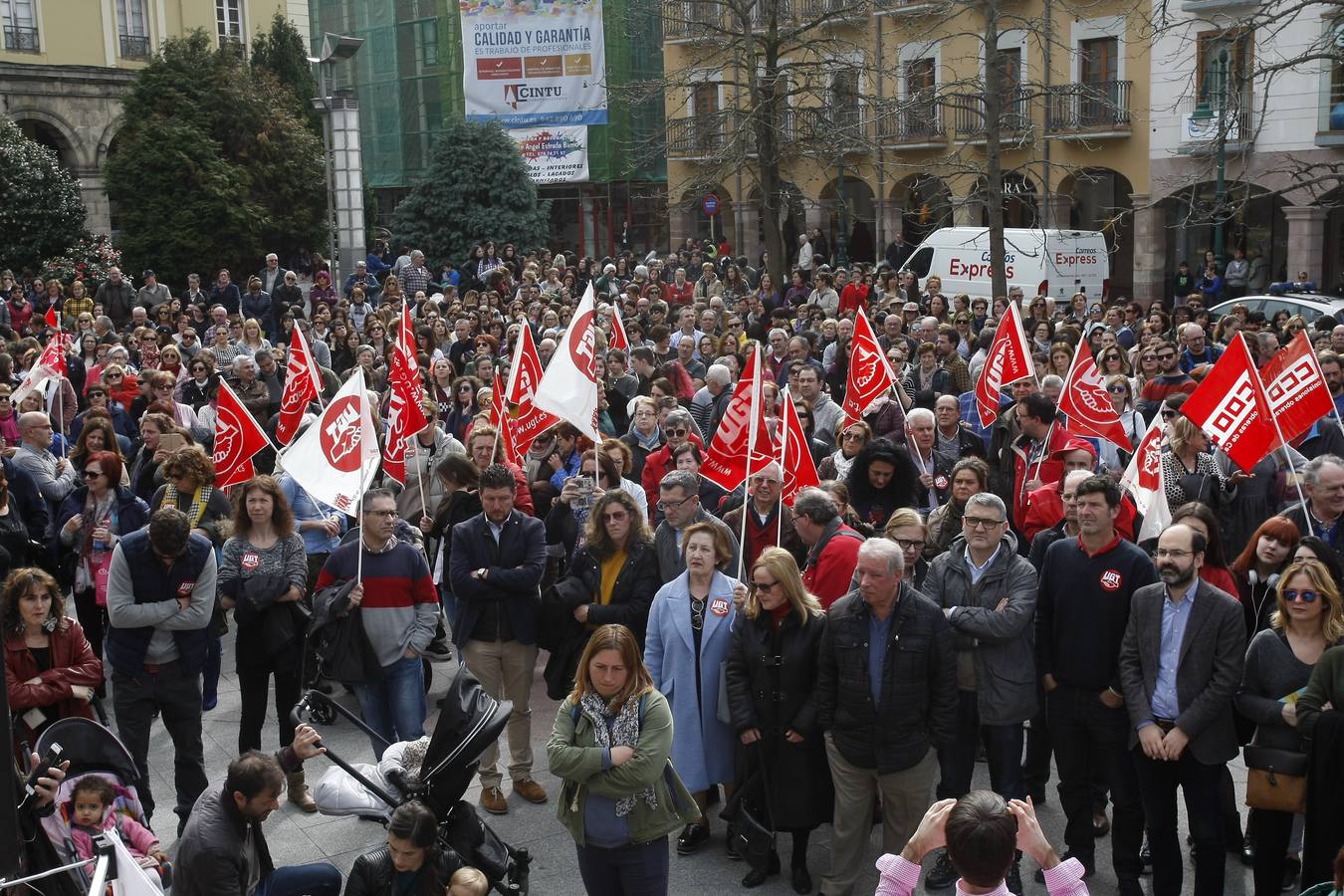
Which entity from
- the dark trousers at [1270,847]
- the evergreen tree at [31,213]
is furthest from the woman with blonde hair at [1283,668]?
the evergreen tree at [31,213]

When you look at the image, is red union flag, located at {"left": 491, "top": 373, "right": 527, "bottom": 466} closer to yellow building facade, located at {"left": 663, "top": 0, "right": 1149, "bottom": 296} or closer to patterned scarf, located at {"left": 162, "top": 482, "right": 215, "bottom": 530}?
patterned scarf, located at {"left": 162, "top": 482, "right": 215, "bottom": 530}

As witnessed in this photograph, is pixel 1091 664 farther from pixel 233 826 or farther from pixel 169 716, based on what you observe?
pixel 169 716

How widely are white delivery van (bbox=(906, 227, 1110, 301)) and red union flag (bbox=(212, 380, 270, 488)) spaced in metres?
17.8

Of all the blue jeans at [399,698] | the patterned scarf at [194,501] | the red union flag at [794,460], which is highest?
the red union flag at [794,460]

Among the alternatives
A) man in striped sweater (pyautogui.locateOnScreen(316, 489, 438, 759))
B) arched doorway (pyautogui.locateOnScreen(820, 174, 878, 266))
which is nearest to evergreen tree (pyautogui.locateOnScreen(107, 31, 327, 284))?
arched doorway (pyautogui.locateOnScreen(820, 174, 878, 266))

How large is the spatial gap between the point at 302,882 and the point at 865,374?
22.0ft

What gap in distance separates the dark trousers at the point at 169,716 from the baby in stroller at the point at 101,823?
1.28m

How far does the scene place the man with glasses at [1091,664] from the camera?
20.8 feet

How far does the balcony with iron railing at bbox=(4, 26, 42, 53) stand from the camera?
138ft

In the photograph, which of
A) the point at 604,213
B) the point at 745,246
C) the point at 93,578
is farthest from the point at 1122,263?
the point at 93,578

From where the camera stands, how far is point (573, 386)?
375 inches

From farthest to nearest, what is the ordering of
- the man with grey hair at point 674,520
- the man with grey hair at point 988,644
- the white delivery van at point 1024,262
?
the white delivery van at point 1024,262
the man with grey hair at point 674,520
the man with grey hair at point 988,644

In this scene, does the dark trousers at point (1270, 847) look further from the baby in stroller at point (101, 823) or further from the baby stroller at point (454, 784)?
the baby in stroller at point (101, 823)

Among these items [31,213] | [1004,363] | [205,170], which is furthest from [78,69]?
[1004,363]
